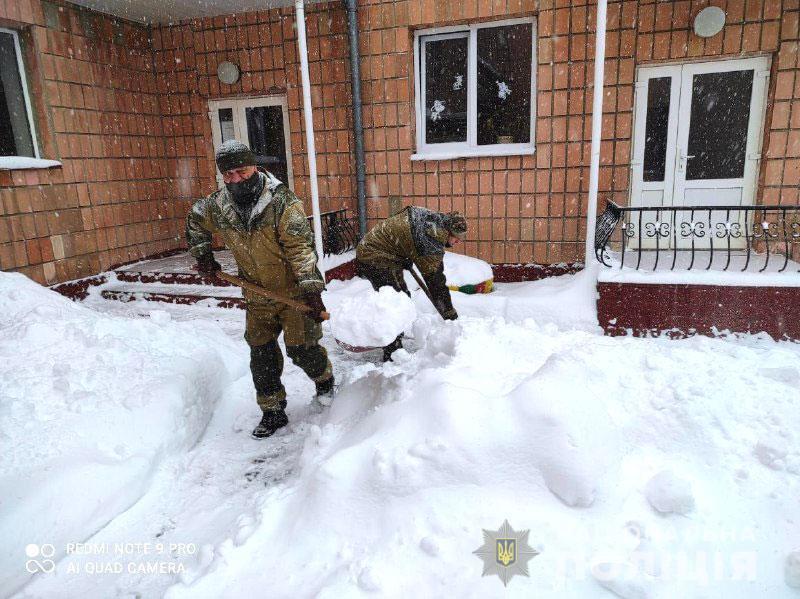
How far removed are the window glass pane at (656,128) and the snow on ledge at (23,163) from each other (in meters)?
6.78

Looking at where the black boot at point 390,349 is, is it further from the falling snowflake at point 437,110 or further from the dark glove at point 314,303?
the falling snowflake at point 437,110

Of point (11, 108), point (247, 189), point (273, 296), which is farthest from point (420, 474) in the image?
point (11, 108)

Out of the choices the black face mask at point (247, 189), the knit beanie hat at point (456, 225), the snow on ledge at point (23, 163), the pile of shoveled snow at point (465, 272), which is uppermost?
the snow on ledge at point (23, 163)

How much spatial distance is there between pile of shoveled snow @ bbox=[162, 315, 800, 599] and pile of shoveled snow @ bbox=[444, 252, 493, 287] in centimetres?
252

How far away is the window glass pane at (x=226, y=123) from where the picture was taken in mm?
6973

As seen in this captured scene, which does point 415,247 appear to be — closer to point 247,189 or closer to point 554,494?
point 247,189

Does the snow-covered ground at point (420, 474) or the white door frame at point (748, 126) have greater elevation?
the white door frame at point (748, 126)

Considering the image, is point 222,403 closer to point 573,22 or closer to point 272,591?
point 272,591

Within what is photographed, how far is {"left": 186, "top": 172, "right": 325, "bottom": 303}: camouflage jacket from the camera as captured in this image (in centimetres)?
283

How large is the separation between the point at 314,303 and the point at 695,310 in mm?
3585

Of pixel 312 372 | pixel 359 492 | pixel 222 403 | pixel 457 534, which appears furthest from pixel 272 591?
pixel 222 403

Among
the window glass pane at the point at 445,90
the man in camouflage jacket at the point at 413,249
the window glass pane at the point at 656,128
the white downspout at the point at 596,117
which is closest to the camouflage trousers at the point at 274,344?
the man in camouflage jacket at the point at 413,249

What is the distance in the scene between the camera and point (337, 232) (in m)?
6.06

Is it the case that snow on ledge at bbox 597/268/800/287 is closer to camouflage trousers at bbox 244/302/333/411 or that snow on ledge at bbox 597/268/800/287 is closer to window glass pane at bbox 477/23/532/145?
window glass pane at bbox 477/23/532/145
